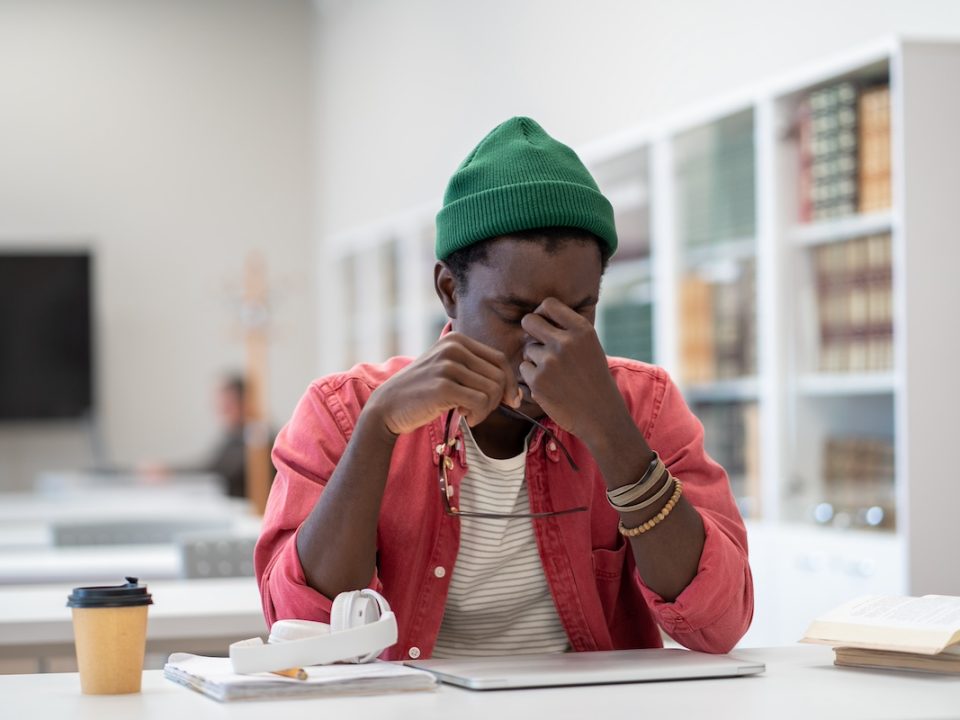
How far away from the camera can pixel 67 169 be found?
878cm

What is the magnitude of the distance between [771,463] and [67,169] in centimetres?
640

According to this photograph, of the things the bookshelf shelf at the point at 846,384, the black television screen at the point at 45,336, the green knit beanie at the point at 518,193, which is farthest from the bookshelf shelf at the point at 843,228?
the black television screen at the point at 45,336

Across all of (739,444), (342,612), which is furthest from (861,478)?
(342,612)

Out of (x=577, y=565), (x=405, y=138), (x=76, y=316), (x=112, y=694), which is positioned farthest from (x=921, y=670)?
(x=76, y=316)

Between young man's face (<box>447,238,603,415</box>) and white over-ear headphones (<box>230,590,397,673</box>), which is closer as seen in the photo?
white over-ear headphones (<box>230,590,397,673</box>)

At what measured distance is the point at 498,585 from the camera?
1646mm

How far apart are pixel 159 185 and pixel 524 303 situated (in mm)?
7795

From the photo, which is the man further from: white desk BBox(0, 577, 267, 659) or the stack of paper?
white desk BBox(0, 577, 267, 659)

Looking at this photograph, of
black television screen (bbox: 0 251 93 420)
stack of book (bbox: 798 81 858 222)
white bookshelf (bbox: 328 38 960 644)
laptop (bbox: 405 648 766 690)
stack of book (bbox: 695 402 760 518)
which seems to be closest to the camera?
laptop (bbox: 405 648 766 690)

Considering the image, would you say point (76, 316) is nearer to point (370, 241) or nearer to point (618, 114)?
point (370, 241)

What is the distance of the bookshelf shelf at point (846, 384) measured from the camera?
10.8 feet

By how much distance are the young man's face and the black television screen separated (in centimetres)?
747

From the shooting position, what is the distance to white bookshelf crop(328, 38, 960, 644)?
3006 mm

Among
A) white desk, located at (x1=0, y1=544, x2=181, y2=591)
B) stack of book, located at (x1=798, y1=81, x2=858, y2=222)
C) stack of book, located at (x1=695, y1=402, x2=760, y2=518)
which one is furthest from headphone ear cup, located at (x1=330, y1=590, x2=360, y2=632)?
stack of book, located at (x1=695, y1=402, x2=760, y2=518)
